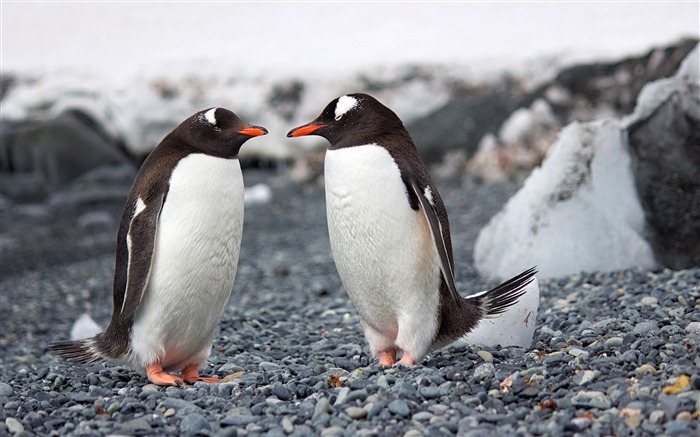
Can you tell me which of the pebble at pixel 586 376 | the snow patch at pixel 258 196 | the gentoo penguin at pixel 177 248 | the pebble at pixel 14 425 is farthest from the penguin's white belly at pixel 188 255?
the snow patch at pixel 258 196

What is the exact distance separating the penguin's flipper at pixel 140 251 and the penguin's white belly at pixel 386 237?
838 millimetres

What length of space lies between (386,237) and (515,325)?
2.89 feet

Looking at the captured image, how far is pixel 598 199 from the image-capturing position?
6.18m

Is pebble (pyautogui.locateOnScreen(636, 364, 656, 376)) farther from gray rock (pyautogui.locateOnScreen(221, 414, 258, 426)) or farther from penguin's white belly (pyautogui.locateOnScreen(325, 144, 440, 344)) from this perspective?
gray rock (pyautogui.locateOnScreen(221, 414, 258, 426))

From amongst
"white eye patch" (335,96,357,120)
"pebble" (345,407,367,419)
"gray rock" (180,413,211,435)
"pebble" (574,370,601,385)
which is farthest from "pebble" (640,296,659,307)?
"gray rock" (180,413,211,435)

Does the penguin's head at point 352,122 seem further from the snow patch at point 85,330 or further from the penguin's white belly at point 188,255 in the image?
the snow patch at point 85,330

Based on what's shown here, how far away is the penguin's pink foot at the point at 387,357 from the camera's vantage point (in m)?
3.94

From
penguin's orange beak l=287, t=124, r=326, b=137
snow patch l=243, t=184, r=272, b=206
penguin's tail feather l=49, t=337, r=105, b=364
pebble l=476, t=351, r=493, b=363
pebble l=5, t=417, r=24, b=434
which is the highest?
penguin's orange beak l=287, t=124, r=326, b=137

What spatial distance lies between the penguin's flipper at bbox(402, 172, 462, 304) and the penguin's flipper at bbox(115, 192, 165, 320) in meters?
1.17

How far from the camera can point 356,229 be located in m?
3.84

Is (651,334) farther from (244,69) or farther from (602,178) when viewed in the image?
(244,69)

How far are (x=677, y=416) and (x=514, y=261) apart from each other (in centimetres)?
364

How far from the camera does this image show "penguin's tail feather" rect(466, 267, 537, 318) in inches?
158

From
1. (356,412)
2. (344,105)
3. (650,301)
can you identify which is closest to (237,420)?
(356,412)
